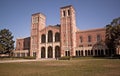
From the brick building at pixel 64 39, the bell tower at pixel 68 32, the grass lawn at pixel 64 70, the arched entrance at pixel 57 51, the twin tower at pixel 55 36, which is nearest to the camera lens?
the grass lawn at pixel 64 70

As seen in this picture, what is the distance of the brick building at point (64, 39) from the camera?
207 feet

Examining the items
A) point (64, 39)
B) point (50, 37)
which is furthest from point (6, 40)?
point (64, 39)

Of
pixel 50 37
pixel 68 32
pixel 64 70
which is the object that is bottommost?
pixel 64 70

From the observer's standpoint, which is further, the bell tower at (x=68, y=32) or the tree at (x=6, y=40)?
the tree at (x=6, y=40)

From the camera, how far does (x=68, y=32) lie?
6656 centimetres

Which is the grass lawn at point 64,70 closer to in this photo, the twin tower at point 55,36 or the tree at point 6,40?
the twin tower at point 55,36

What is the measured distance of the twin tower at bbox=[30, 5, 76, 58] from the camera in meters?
65.8

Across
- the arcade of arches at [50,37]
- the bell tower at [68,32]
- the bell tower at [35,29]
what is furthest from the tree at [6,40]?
the bell tower at [68,32]

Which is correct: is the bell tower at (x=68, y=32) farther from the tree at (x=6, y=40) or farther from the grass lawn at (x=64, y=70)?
the grass lawn at (x=64, y=70)

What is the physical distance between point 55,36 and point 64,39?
675 cm

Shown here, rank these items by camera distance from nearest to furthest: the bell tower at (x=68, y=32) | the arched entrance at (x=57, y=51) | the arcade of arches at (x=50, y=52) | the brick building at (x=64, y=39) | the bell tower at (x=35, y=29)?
the brick building at (x=64, y=39) < the bell tower at (x=68, y=32) < the arcade of arches at (x=50, y=52) < the arched entrance at (x=57, y=51) < the bell tower at (x=35, y=29)

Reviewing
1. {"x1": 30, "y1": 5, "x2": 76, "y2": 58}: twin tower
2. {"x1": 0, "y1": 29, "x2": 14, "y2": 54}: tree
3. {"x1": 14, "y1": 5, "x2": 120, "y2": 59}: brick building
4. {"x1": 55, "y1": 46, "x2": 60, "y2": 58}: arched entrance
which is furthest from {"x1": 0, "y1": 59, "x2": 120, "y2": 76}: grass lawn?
{"x1": 0, "y1": 29, "x2": 14, "y2": 54}: tree

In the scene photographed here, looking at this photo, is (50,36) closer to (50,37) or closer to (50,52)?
(50,37)

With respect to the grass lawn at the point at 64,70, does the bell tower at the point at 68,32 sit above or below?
above
